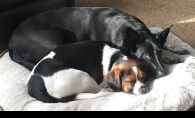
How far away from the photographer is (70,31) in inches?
109

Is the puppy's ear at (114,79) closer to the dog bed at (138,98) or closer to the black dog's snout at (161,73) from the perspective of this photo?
the dog bed at (138,98)

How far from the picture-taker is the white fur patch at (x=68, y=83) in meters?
2.21

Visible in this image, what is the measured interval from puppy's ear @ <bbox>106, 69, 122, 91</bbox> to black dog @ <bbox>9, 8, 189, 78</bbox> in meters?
0.26

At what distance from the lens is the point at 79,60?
7.88ft

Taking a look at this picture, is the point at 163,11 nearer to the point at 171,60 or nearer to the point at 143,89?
the point at 171,60

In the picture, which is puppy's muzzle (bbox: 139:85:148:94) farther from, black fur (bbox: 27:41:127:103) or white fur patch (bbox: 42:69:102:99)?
white fur patch (bbox: 42:69:102:99)

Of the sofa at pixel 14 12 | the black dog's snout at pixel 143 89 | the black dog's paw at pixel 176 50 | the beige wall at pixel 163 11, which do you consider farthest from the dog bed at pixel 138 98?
the beige wall at pixel 163 11

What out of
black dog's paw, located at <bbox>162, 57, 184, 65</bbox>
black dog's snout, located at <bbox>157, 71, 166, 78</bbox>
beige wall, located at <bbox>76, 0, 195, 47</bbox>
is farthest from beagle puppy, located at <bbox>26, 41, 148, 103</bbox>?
beige wall, located at <bbox>76, 0, 195, 47</bbox>

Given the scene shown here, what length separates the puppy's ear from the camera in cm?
227

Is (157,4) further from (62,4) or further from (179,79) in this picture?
(179,79)

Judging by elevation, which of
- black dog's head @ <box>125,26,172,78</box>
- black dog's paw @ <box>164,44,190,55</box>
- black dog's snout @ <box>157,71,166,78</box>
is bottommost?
black dog's paw @ <box>164,44,190,55</box>

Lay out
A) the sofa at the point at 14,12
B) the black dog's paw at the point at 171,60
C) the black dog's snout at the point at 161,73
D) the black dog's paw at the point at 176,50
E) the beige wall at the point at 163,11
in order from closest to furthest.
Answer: the black dog's snout at the point at 161,73
the black dog's paw at the point at 171,60
the black dog's paw at the point at 176,50
the sofa at the point at 14,12
the beige wall at the point at 163,11

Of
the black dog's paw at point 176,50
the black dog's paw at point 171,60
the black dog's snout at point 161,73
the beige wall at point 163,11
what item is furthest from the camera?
the beige wall at point 163,11
